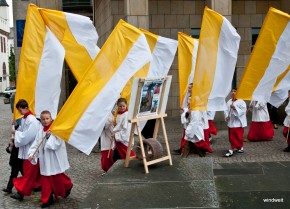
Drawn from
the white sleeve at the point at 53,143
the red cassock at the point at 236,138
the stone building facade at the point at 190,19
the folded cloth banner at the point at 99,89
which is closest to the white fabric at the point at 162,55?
the red cassock at the point at 236,138

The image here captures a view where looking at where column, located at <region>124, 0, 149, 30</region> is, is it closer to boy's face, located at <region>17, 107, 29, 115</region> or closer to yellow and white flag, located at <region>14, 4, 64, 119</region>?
yellow and white flag, located at <region>14, 4, 64, 119</region>

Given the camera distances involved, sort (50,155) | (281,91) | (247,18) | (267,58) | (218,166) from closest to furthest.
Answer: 1. (50,155)
2. (218,166)
3. (267,58)
4. (281,91)
5. (247,18)

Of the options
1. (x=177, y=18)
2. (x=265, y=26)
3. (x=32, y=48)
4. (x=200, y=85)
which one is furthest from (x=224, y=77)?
(x=177, y=18)

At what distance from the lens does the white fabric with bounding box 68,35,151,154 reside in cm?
687

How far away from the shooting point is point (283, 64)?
34.4 ft

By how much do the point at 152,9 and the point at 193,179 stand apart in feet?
39.8

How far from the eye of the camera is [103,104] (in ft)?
23.0

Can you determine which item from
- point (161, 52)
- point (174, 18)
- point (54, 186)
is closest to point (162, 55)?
point (161, 52)

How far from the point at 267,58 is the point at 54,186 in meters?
5.67

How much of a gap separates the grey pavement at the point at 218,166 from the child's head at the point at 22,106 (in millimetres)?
1637

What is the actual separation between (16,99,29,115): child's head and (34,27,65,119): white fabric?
0.25 metres

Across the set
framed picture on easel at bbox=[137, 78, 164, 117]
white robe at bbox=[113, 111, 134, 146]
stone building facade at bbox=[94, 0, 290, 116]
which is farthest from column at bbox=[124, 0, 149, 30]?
framed picture on easel at bbox=[137, 78, 164, 117]

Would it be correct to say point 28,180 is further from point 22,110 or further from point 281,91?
point 281,91

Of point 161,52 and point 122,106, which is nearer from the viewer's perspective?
point 122,106
